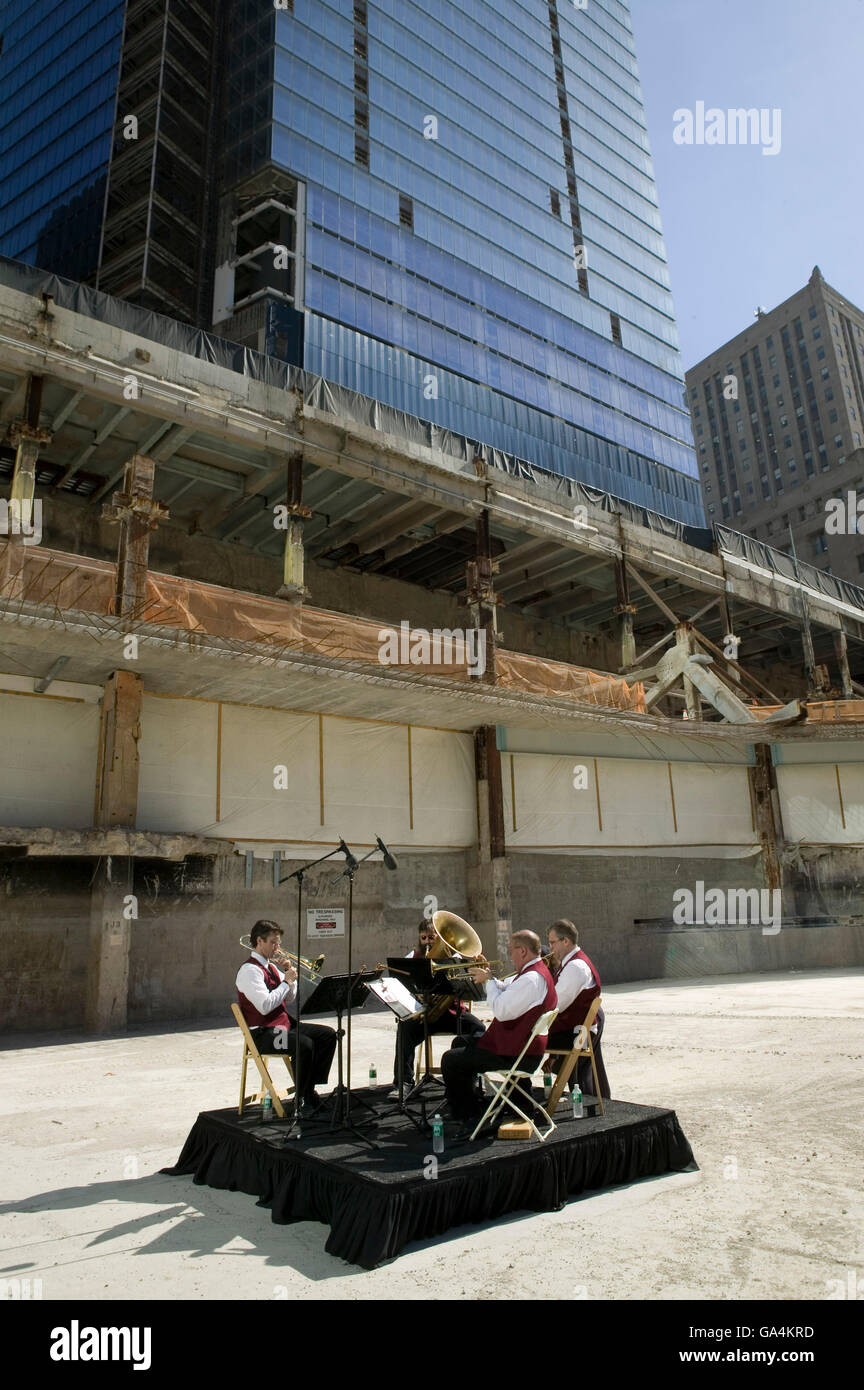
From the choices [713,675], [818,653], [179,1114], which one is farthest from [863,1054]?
[818,653]

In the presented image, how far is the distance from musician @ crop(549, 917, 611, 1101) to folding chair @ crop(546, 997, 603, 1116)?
7cm

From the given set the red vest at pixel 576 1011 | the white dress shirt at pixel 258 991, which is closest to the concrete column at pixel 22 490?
the white dress shirt at pixel 258 991

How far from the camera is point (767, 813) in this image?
2767 centimetres

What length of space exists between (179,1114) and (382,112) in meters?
42.5

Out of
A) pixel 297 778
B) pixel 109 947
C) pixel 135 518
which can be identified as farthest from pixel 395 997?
pixel 135 518

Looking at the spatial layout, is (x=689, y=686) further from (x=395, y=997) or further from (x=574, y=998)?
(x=395, y=997)

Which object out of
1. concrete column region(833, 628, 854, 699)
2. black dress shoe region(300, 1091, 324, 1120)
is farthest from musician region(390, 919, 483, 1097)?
concrete column region(833, 628, 854, 699)

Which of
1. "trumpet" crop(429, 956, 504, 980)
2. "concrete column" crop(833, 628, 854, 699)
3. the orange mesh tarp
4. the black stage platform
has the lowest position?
the black stage platform

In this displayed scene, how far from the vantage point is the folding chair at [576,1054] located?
261 inches

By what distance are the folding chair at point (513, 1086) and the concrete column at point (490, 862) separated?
15555 millimetres

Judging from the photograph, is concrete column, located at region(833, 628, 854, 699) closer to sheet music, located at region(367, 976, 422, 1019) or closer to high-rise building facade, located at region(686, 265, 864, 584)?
sheet music, located at region(367, 976, 422, 1019)

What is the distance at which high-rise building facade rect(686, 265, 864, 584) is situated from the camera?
96.1 m

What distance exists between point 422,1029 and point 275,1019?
1542 mm
